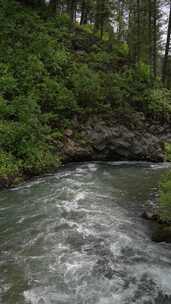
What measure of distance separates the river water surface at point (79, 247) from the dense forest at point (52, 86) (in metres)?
1.82

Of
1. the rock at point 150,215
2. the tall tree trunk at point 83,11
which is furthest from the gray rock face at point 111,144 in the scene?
the tall tree trunk at point 83,11

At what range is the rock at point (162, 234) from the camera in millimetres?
A: 8062

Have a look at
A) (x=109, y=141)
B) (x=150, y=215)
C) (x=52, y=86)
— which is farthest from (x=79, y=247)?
(x=52, y=86)

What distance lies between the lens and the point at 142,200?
10.8 meters

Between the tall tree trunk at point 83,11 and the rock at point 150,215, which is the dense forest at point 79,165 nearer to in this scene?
the rock at point 150,215

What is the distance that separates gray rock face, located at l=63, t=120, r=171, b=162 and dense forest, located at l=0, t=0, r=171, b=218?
0.50m

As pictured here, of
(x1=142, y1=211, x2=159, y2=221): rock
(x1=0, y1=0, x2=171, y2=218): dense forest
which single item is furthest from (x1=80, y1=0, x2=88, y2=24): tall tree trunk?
(x1=142, y1=211, x2=159, y2=221): rock

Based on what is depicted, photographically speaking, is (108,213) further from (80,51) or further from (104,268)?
(80,51)

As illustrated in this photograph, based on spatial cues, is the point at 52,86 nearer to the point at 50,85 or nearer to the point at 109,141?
the point at 50,85

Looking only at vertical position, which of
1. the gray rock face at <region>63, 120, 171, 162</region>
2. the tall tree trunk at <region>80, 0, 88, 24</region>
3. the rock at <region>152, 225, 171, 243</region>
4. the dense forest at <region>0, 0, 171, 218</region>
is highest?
the tall tree trunk at <region>80, 0, 88, 24</region>

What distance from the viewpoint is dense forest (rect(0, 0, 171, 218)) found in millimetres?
13125

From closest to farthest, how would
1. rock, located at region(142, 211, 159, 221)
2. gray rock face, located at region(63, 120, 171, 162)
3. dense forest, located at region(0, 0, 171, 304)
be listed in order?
dense forest, located at region(0, 0, 171, 304), rock, located at region(142, 211, 159, 221), gray rock face, located at region(63, 120, 171, 162)

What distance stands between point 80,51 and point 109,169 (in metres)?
9.52

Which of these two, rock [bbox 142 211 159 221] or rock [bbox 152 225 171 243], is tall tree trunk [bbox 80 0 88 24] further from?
rock [bbox 152 225 171 243]
